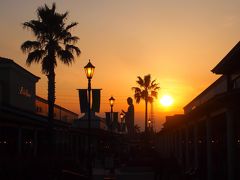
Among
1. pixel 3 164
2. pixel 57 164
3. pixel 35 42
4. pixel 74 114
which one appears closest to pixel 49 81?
pixel 35 42

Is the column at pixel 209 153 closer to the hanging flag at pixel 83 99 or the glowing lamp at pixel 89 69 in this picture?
the glowing lamp at pixel 89 69

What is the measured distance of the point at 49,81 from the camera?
38781mm

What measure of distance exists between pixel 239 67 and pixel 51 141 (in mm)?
18128

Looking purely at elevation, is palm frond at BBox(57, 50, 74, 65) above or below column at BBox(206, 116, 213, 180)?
above

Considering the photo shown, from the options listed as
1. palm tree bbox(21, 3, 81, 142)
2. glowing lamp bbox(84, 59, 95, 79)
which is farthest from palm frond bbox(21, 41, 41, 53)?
glowing lamp bbox(84, 59, 95, 79)

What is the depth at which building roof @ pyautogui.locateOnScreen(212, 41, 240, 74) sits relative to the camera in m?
21.8

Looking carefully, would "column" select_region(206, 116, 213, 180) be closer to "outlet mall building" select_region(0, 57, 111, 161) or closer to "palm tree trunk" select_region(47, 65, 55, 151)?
"outlet mall building" select_region(0, 57, 111, 161)

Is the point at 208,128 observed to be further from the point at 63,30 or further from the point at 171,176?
the point at 63,30

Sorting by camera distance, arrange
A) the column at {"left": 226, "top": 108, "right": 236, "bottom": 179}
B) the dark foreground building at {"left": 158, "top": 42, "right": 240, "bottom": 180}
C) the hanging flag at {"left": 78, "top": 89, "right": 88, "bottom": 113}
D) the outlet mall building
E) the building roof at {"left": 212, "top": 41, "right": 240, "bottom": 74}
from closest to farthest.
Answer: the dark foreground building at {"left": 158, "top": 42, "right": 240, "bottom": 180} < the column at {"left": 226, "top": 108, "right": 236, "bottom": 179} < the building roof at {"left": 212, "top": 41, "right": 240, "bottom": 74} < the hanging flag at {"left": 78, "top": 89, "right": 88, "bottom": 113} < the outlet mall building

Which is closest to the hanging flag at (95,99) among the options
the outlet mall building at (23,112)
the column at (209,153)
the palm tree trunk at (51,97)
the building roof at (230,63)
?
the building roof at (230,63)

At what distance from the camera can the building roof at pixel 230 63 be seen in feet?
71.7

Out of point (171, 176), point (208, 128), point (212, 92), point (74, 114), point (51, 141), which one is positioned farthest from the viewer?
point (74, 114)

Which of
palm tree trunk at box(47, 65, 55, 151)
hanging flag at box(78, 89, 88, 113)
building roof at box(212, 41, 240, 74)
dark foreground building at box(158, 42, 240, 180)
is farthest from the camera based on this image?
palm tree trunk at box(47, 65, 55, 151)

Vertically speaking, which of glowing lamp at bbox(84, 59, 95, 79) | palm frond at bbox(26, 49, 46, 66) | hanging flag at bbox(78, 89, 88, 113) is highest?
palm frond at bbox(26, 49, 46, 66)
